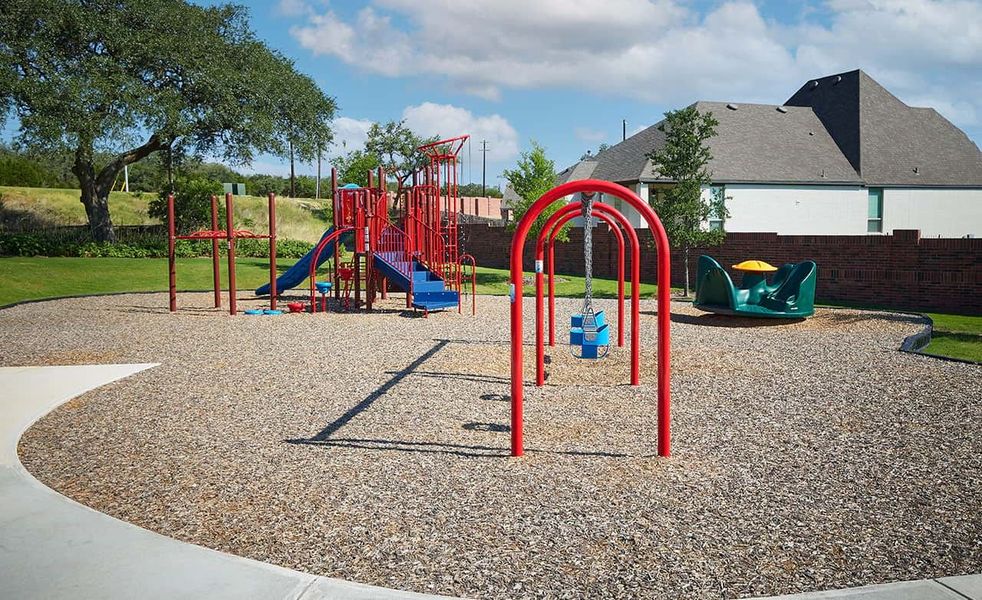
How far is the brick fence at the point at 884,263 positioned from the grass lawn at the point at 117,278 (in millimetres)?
3504

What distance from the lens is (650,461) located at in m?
5.99

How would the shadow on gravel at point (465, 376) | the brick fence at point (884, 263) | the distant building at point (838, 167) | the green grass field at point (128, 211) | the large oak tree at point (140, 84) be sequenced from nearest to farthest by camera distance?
the shadow on gravel at point (465, 376) → the brick fence at point (884, 263) → the large oak tree at point (140, 84) → the distant building at point (838, 167) → the green grass field at point (128, 211)

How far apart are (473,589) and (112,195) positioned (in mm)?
53485

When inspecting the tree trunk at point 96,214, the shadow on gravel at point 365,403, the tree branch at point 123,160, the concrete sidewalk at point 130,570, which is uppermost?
the tree branch at point 123,160

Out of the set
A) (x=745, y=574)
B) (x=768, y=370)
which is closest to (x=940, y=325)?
(x=768, y=370)

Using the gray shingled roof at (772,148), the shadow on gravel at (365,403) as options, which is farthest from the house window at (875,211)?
the shadow on gravel at (365,403)

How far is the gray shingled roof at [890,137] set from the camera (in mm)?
33688

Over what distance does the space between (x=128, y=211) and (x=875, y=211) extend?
4156 centimetres

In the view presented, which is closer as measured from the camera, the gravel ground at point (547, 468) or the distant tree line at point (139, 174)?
the gravel ground at point (547, 468)

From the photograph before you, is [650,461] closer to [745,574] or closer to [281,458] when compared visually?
[745,574]

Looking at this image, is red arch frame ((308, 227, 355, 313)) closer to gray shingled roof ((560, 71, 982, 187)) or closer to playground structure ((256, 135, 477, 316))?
playground structure ((256, 135, 477, 316))

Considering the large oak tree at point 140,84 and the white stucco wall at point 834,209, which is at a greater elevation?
the large oak tree at point 140,84

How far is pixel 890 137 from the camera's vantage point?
3488 cm

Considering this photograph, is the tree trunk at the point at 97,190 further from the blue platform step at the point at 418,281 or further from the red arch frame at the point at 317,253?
the blue platform step at the point at 418,281
